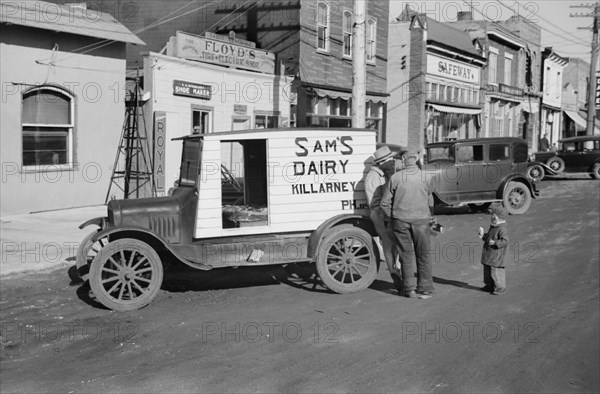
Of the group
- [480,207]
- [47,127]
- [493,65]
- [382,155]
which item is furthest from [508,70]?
[382,155]

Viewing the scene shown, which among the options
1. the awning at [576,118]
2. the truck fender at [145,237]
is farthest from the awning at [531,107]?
the truck fender at [145,237]

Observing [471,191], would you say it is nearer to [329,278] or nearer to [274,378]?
[329,278]

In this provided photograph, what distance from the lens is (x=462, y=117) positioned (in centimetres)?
3734

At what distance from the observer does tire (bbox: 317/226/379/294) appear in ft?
27.9

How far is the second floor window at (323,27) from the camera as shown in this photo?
23.4 m

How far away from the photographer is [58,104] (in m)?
15.6

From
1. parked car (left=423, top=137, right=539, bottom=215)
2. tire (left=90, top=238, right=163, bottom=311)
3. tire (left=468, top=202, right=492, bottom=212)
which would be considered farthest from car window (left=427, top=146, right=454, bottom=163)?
tire (left=90, top=238, right=163, bottom=311)

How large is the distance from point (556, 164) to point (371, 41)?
9.27 m

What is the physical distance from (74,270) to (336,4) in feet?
55.8

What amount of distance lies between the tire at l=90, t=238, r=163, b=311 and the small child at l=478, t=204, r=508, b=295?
417 cm

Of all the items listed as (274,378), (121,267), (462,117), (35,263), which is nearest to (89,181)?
(35,263)

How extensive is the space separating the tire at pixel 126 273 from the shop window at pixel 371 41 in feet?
67.6

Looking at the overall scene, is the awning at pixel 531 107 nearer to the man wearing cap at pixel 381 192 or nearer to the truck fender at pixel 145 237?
the man wearing cap at pixel 381 192

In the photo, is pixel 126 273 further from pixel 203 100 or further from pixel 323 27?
pixel 323 27
